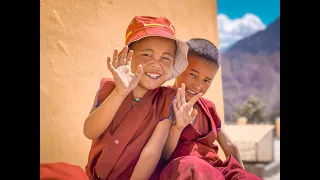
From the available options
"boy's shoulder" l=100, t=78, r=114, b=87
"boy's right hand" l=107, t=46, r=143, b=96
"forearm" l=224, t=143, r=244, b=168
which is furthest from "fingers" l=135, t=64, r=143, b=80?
"forearm" l=224, t=143, r=244, b=168

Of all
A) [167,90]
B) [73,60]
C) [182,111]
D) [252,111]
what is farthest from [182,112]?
[73,60]

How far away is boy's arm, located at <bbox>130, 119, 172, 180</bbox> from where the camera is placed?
142 cm

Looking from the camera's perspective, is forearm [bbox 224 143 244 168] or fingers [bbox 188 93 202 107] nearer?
fingers [bbox 188 93 202 107]

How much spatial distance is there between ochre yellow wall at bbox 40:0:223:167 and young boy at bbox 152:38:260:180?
26cm

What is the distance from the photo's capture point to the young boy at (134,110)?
→ 4.61ft

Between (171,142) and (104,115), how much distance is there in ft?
0.87

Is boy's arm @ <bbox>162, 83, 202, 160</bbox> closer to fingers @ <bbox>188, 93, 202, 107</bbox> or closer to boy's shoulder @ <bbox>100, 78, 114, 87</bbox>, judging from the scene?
fingers @ <bbox>188, 93, 202, 107</bbox>

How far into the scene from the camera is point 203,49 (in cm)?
152

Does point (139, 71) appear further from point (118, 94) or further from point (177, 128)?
point (177, 128)

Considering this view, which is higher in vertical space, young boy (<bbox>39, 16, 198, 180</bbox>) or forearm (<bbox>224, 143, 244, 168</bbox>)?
young boy (<bbox>39, 16, 198, 180</bbox>)

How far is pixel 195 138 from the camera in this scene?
1.50 m
